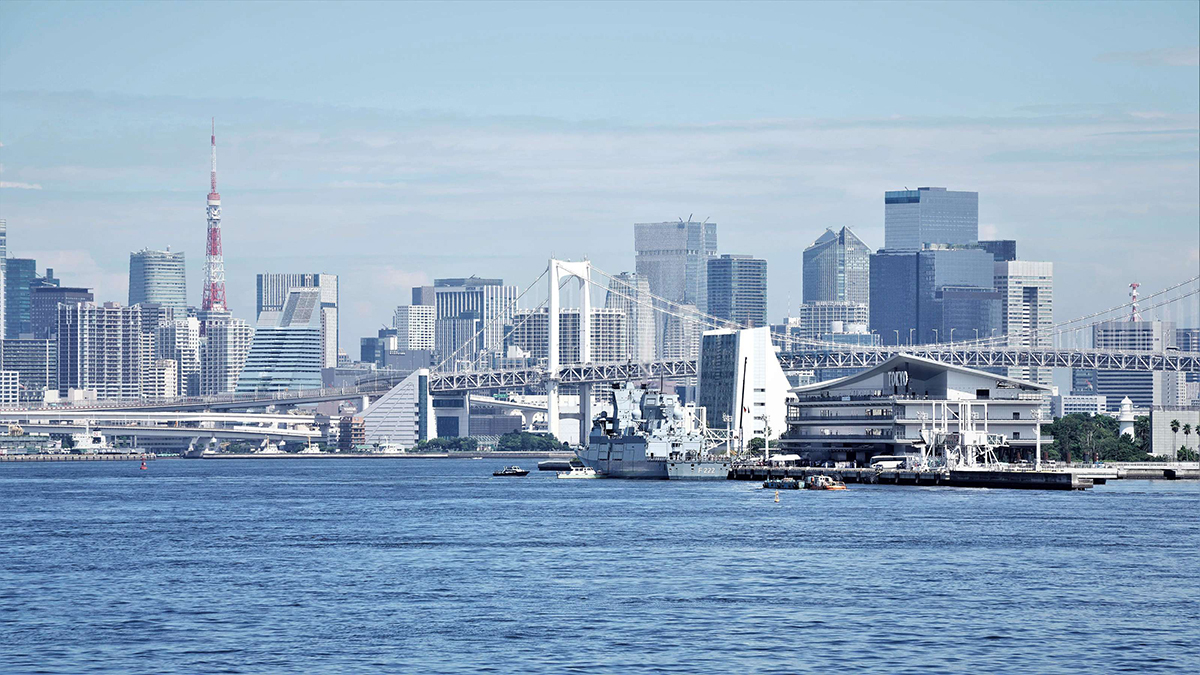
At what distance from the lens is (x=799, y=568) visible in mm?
43844

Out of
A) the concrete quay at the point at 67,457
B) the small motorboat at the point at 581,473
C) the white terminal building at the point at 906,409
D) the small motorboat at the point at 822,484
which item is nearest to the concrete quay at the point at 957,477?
the small motorboat at the point at 822,484

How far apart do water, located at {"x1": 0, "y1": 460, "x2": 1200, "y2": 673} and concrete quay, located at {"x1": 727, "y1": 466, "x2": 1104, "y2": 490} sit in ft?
35.5

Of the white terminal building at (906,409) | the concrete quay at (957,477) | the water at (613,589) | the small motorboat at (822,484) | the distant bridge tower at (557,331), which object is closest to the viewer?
the water at (613,589)

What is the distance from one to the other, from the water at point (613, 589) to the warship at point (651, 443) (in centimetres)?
2945

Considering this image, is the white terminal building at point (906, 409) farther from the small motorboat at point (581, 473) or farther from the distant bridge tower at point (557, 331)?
the distant bridge tower at point (557, 331)

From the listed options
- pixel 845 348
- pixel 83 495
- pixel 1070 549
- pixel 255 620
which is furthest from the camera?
pixel 845 348

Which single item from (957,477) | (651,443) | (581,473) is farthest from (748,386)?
(957,477)

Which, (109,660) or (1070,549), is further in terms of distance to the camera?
(1070,549)

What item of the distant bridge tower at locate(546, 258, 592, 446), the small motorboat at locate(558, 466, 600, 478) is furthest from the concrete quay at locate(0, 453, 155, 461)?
the small motorboat at locate(558, 466, 600, 478)

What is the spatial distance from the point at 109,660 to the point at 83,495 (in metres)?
59.9

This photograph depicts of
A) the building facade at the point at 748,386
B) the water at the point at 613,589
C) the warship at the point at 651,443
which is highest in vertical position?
the building facade at the point at 748,386

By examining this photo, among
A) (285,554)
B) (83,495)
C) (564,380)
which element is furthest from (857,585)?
(564,380)

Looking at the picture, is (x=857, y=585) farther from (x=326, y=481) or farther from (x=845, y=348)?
(x=845, y=348)

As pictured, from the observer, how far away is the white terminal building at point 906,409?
9606 cm
